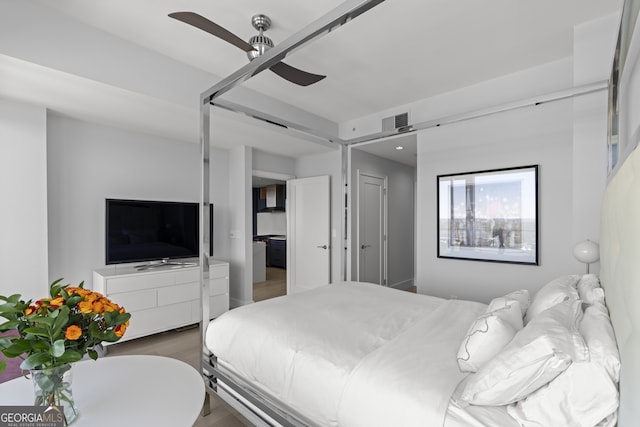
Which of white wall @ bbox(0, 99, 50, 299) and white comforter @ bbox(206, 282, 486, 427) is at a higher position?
white wall @ bbox(0, 99, 50, 299)

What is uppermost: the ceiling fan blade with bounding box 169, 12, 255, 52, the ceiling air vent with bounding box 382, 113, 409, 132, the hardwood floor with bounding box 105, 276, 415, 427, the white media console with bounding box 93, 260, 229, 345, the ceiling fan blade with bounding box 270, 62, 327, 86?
the ceiling air vent with bounding box 382, 113, 409, 132

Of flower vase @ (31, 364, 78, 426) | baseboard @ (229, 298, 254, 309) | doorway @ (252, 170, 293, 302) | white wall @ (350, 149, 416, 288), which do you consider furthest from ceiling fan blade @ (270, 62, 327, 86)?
doorway @ (252, 170, 293, 302)

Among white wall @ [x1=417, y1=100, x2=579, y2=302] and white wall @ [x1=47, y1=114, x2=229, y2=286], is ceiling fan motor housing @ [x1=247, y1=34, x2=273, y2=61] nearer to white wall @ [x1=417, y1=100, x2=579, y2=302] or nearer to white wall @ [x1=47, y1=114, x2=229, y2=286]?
white wall @ [x1=417, y1=100, x2=579, y2=302]

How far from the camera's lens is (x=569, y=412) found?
36.4 inches

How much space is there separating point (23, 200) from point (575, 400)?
3998mm

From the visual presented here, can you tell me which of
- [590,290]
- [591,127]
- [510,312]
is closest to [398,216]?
[591,127]

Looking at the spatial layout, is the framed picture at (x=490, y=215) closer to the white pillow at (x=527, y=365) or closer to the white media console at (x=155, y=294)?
the white pillow at (x=527, y=365)

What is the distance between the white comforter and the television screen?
2042 millimetres

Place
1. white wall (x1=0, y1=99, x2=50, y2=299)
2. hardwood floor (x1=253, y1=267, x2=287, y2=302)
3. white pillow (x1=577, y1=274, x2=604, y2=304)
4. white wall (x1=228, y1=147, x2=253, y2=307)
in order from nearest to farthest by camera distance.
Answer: white pillow (x1=577, y1=274, x2=604, y2=304)
white wall (x1=0, y1=99, x2=50, y2=299)
white wall (x1=228, y1=147, x2=253, y2=307)
hardwood floor (x1=253, y1=267, x2=287, y2=302)

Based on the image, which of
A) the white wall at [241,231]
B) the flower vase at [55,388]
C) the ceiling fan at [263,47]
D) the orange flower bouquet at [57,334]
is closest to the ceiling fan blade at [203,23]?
the ceiling fan at [263,47]

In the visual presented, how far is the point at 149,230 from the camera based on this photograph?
3.62 meters

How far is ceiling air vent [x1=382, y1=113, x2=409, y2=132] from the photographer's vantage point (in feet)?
12.5

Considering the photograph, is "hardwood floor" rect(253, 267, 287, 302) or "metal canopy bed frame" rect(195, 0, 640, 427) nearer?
"metal canopy bed frame" rect(195, 0, 640, 427)

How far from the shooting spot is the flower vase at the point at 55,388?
101 cm
